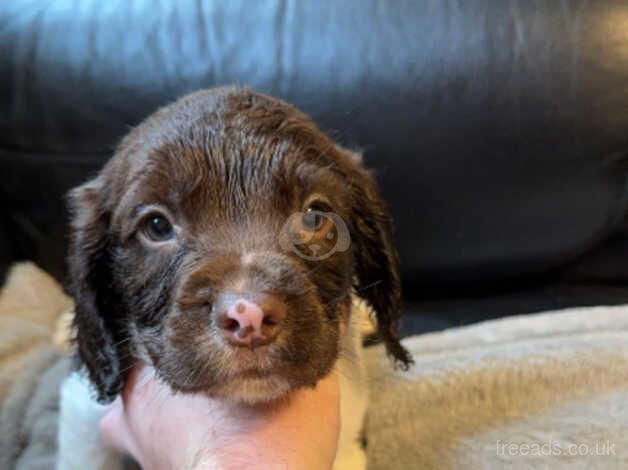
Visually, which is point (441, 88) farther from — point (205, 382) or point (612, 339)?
point (205, 382)

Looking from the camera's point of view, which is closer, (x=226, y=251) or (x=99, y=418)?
(x=226, y=251)

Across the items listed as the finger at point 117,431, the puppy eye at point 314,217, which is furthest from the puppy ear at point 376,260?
the finger at point 117,431

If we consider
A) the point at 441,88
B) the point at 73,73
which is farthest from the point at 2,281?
the point at 441,88

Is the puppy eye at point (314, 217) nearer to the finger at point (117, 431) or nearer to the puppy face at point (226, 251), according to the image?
the puppy face at point (226, 251)

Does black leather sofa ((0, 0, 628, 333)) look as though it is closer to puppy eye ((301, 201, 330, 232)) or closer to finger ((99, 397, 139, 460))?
puppy eye ((301, 201, 330, 232))

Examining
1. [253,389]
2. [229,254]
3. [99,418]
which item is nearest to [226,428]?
[253,389]

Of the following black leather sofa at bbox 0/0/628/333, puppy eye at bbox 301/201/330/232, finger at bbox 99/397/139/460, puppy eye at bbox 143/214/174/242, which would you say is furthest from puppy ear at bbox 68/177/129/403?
black leather sofa at bbox 0/0/628/333

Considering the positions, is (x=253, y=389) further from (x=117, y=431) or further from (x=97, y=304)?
(x=117, y=431)
